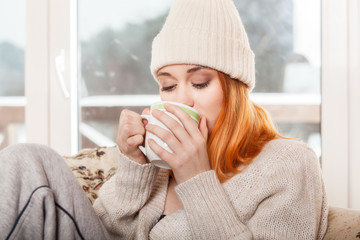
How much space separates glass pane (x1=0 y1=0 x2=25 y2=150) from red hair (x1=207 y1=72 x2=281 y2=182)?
4.47 feet

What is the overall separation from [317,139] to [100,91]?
42.2 inches

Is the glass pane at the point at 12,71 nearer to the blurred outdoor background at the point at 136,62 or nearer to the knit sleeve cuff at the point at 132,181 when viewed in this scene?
the blurred outdoor background at the point at 136,62

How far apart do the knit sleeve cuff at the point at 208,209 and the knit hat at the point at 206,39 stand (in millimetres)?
283

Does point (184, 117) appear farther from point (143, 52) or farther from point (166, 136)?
point (143, 52)

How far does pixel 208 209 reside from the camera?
2.74 ft

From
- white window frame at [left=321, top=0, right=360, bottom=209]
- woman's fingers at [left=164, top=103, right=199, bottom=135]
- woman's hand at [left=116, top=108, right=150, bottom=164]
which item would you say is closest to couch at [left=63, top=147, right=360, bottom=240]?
woman's hand at [left=116, top=108, right=150, bottom=164]

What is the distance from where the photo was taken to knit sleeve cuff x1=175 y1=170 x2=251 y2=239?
2.72 feet

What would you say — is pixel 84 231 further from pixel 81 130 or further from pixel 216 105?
pixel 81 130

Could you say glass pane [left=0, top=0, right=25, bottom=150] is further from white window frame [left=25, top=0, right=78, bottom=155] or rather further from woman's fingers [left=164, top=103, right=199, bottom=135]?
woman's fingers [left=164, top=103, right=199, bottom=135]

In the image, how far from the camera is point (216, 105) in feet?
3.14

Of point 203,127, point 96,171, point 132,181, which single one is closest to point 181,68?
Answer: point 203,127

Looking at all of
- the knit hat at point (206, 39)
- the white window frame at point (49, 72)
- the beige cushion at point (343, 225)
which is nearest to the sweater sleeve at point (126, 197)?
the knit hat at point (206, 39)

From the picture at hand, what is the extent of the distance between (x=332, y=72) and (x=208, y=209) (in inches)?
46.5

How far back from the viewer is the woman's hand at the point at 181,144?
2.65 ft
